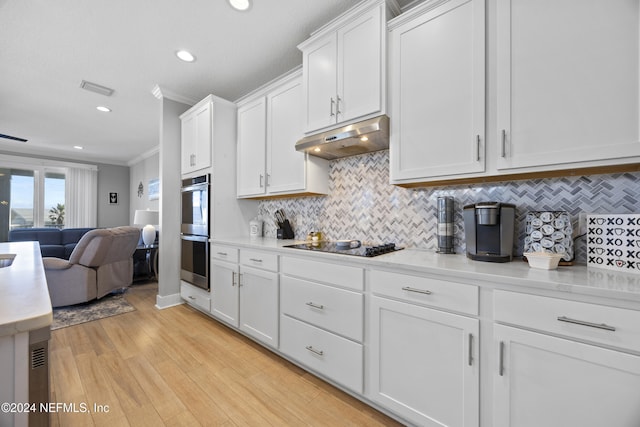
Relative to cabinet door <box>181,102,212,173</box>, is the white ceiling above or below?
above

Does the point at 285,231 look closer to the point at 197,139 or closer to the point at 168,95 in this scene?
the point at 197,139

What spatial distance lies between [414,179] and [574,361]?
105cm

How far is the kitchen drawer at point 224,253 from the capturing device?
2.41 metres

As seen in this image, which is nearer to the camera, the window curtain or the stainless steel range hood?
the stainless steel range hood

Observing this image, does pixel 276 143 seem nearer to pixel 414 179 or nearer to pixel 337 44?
pixel 337 44

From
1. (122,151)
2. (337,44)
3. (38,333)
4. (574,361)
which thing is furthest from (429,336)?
(122,151)

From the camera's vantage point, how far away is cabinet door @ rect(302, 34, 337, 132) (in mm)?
1938

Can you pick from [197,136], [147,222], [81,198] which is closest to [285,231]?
[197,136]

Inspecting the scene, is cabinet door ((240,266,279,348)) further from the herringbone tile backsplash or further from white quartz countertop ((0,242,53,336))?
white quartz countertop ((0,242,53,336))

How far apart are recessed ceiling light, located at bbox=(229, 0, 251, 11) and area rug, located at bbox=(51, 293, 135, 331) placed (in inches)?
128

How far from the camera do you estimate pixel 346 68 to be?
6.10 ft

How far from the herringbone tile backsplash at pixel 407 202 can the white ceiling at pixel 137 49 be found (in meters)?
1.18

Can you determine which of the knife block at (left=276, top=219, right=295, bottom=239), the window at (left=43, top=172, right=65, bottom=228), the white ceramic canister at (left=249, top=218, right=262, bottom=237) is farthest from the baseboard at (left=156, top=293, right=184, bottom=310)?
the window at (left=43, top=172, right=65, bottom=228)

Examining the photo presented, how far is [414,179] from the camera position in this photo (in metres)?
1.61
